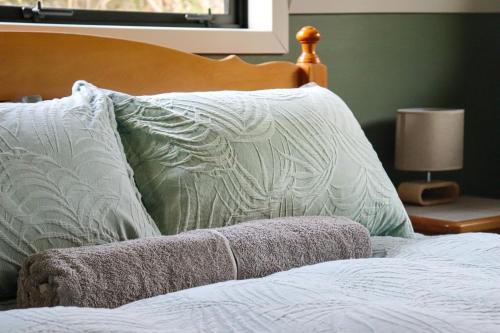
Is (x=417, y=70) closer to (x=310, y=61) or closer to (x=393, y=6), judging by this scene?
(x=393, y=6)

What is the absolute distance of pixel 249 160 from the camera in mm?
1899

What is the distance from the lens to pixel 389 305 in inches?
49.0

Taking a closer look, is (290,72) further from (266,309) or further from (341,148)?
(266,309)

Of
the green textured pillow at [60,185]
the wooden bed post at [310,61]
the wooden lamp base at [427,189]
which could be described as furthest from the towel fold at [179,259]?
the wooden lamp base at [427,189]

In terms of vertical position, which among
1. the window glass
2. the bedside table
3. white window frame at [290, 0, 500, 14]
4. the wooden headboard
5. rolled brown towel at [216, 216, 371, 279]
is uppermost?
the window glass

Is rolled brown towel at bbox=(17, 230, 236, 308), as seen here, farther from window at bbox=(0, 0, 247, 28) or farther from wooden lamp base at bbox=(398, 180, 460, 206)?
wooden lamp base at bbox=(398, 180, 460, 206)

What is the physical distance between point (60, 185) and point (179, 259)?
0.27 meters

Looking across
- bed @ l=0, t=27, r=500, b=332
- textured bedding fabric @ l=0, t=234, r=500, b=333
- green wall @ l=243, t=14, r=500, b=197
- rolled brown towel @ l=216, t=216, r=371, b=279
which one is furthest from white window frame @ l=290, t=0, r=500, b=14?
textured bedding fabric @ l=0, t=234, r=500, b=333

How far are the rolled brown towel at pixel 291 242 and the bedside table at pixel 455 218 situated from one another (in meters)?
0.97

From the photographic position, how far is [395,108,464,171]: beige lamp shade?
2977 millimetres

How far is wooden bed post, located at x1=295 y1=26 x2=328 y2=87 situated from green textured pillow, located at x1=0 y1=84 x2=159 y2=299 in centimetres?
92

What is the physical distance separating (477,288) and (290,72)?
127cm

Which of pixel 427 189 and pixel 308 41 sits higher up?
pixel 308 41

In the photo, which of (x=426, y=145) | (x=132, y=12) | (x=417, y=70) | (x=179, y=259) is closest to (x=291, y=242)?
(x=179, y=259)
